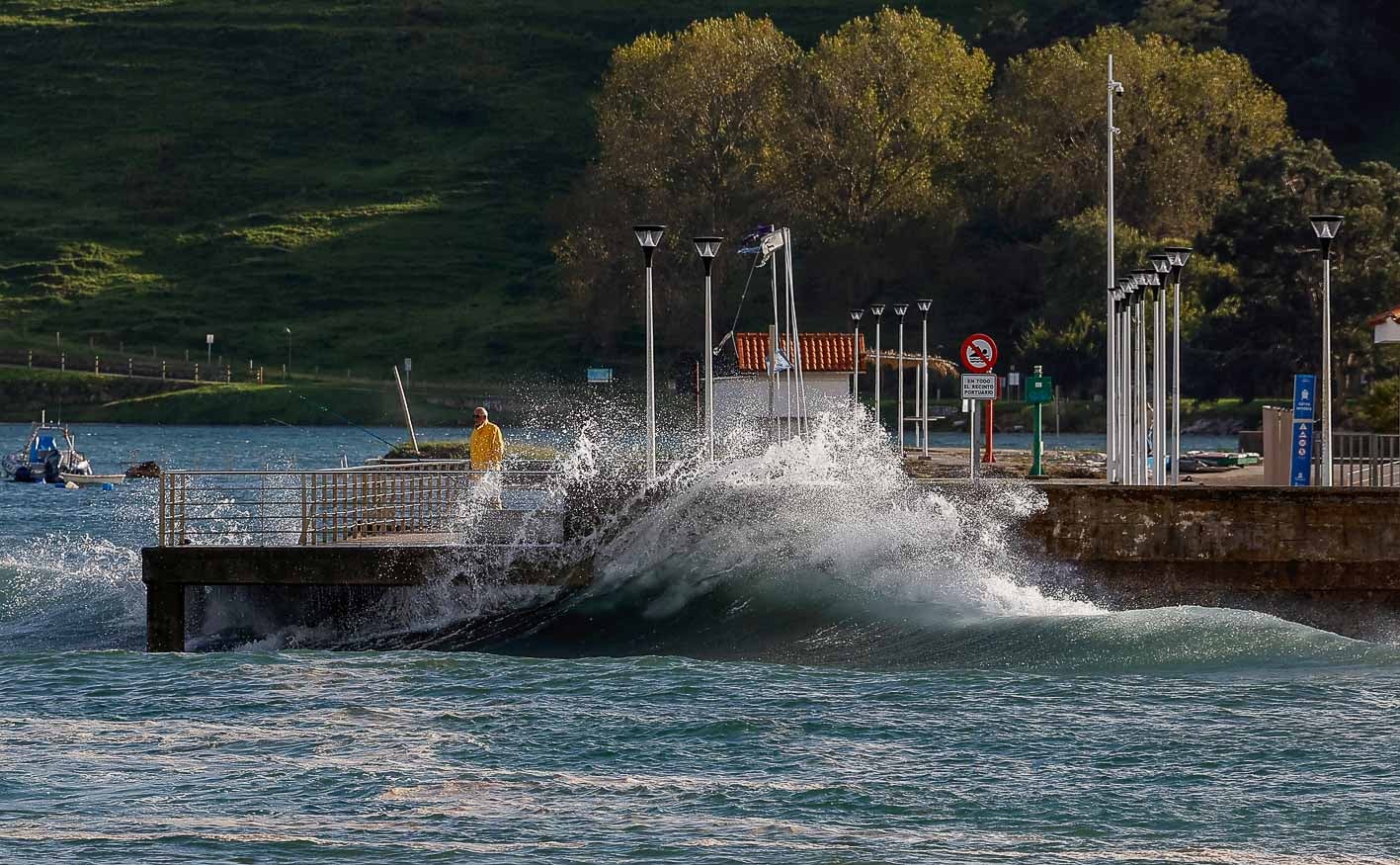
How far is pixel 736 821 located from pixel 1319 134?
375ft

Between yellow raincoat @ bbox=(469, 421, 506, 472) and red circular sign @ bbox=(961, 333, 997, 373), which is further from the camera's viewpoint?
red circular sign @ bbox=(961, 333, 997, 373)

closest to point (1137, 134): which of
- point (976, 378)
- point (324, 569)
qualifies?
point (976, 378)

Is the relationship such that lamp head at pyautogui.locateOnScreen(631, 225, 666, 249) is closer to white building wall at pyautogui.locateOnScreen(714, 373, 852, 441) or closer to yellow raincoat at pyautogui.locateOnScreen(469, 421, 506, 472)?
yellow raincoat at pyautogui.locateOnScreen(469, 421, 506, 472)

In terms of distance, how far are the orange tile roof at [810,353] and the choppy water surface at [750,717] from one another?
18711 mm

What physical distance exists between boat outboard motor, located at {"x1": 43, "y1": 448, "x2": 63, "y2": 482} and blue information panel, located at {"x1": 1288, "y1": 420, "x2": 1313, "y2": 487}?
178 feet

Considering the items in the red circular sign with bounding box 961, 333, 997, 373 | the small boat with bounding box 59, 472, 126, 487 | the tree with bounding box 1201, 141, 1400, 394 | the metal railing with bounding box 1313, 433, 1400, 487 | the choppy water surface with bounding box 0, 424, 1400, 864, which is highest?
the tree with bounding box 1201, 141, 1400, 394

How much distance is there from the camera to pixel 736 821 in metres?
17.0

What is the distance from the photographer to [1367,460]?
3100 cm

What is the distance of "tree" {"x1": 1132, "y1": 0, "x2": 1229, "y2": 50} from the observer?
395 feet

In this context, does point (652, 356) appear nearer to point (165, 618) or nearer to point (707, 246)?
point (707, 246)

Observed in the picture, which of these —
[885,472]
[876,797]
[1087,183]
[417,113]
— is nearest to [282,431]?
[1087,183]

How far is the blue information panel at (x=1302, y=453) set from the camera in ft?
95.0

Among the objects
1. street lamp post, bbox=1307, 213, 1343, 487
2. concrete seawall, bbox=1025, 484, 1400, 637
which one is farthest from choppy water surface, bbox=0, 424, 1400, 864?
street lamp post, bbox=1307, 213, 1343, 487

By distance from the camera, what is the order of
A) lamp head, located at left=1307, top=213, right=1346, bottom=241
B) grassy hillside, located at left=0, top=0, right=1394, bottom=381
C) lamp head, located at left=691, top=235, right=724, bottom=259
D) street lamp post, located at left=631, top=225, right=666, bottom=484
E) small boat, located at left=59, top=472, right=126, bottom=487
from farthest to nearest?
grassy hillside, located at left=0, top=0, right=1394, bottom=381 < small boat, located at left=59, top=472, right=126, bottom=487 < lamp head, located at left=1307, top=213, right=1346, bottom=241 < lamp head, located at left=691, top=235, right=724, bottom=259 < street lamp post, located at left=631, top=225, right=666, bottom=484
